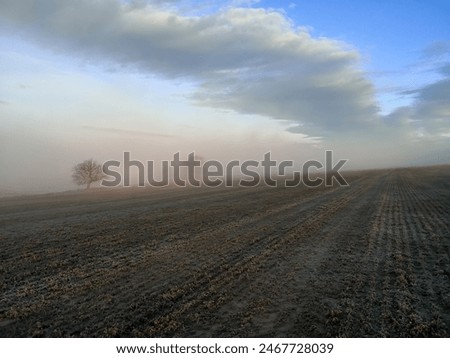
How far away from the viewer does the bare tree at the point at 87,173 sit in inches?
3140

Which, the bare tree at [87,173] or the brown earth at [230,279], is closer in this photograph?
the brown earth at [230,279]

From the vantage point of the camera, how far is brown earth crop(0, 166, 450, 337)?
24.8 feet

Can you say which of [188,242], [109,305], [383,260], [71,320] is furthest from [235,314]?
[188,242]

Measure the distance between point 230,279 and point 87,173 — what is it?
76.8 metres

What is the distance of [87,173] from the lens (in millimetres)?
80000

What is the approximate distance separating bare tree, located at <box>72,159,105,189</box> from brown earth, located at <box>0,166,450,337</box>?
61937mm

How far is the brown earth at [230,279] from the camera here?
7547 mm

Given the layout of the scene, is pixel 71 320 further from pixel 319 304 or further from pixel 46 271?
pixel 319 304

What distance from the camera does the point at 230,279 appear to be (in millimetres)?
10555

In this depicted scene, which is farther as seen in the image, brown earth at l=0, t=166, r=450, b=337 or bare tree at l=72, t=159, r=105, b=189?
bare tree at l=72, t=159, r=105, b=189

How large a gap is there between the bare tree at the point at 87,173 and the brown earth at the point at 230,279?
203ft

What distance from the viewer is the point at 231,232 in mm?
18266

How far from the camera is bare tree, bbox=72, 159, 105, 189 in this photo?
7975 centimetres

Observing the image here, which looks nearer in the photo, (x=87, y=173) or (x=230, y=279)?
(x=230, y=279)
